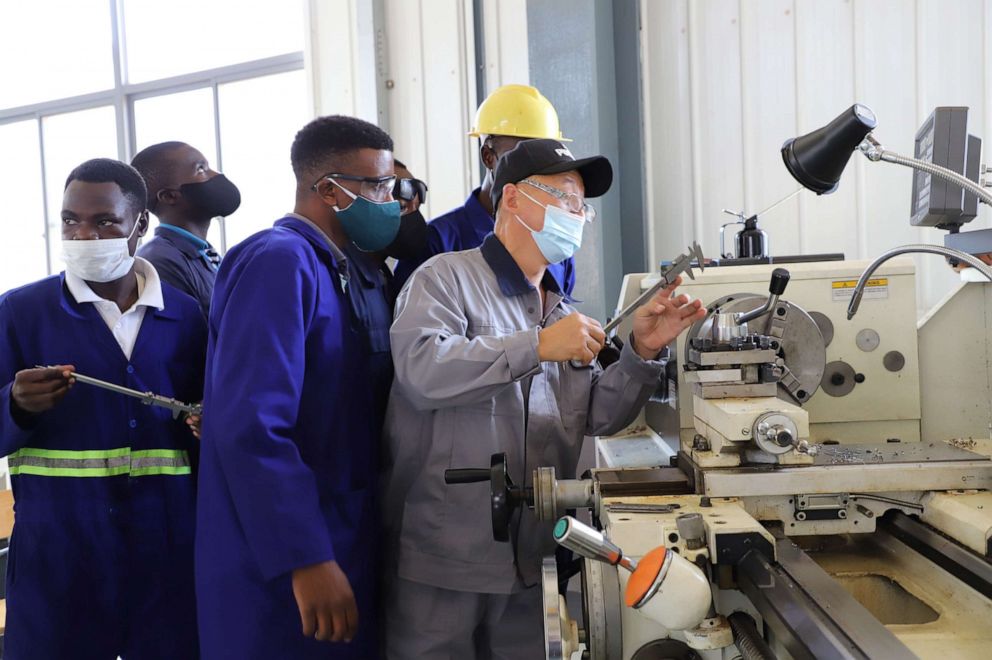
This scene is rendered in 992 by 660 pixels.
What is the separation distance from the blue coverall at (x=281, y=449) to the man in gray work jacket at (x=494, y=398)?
0.08 m

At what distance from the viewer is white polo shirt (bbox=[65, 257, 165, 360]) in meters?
1.34

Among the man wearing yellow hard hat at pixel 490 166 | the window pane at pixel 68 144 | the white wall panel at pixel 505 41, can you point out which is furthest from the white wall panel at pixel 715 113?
the window pane at pixel 68 144

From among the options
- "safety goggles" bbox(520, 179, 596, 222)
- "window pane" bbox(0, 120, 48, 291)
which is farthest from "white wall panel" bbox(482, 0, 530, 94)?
"window pane" bbox(0, 120, 48, 291)

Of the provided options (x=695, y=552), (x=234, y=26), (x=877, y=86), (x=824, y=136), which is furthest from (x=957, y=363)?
(x=234, y=26)

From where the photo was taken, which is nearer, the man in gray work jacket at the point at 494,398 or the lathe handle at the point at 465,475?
the lathe handle at the point at 465,475

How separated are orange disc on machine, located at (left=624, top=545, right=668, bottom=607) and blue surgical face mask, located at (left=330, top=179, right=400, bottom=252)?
0.75 m

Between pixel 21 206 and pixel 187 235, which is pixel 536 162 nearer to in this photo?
pixel 187 235

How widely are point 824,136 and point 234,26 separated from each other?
123 inches

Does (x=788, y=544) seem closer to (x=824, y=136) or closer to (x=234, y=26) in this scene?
(x=824, y=136)

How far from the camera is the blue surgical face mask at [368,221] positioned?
4.15 feet

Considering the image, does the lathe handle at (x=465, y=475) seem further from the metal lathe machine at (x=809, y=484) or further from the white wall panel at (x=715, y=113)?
the white wall panel at (x=715, y=113)

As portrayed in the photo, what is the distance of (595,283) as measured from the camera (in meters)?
2.54

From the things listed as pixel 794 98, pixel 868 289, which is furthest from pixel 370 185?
pixel 794 98

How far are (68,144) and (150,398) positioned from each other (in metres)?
3.24
